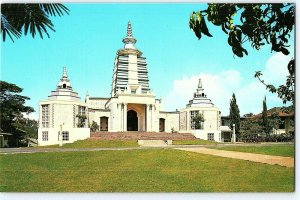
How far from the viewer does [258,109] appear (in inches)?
367

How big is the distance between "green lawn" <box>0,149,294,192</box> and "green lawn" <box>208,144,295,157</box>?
1.42 feet

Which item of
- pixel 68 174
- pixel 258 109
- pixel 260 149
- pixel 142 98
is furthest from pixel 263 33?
pixel 142 98

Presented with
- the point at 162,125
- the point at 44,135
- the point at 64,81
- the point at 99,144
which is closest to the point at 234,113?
the point at 162,125

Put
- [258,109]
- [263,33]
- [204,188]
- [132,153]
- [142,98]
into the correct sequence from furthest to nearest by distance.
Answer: [142,98] → [132,153] → [258,109] → [204,188] → [263,33]

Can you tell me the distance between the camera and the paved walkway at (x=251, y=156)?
8.77m

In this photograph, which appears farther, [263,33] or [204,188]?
[204,188]

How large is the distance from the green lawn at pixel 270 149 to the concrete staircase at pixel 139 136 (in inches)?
49.7

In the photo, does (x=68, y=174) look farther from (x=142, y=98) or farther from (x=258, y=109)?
(x=142, y=98)

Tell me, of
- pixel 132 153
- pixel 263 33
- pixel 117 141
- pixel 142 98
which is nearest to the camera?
pixel 263 33

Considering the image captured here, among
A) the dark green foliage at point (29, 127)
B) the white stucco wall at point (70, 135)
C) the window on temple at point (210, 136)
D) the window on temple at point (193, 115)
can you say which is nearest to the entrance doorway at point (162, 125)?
the window on temple at point (193, 115)

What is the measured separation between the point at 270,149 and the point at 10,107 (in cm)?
607
